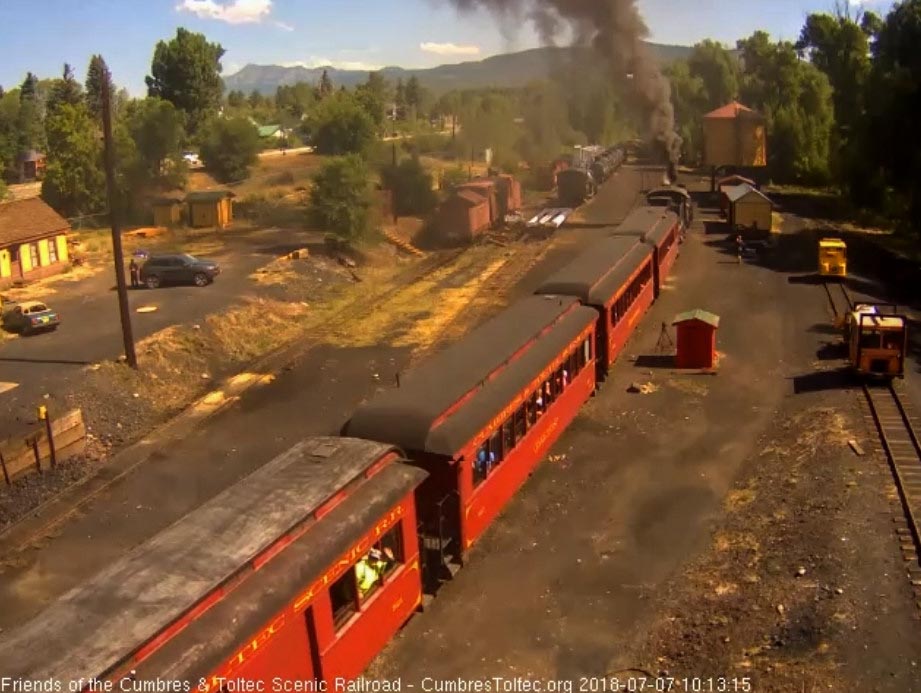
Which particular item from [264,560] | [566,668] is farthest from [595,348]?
[264,560]

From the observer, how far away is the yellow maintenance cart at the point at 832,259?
123 feet

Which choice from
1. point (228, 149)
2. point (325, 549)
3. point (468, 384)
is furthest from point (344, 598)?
point (228, 149)

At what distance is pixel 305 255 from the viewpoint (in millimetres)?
43875

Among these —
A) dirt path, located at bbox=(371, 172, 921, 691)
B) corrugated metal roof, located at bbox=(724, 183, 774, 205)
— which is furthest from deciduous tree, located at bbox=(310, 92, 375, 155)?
dirt path, located at bbox=(371, 172, 921, 691)

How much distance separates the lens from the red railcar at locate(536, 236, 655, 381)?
2384 cm

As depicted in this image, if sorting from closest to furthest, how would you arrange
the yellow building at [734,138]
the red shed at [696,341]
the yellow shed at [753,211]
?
the red shed at [696,341]
the yellow shed at [753,211]
the yellow building at [734,138]

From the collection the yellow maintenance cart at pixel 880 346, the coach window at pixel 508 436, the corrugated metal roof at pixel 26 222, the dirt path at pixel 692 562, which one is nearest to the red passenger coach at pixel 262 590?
the dirt path at pixel 692 562

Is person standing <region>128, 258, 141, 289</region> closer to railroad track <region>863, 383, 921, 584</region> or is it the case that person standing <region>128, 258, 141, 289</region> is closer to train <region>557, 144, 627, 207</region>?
railroad track <region>863, 383, 921, 584</region>

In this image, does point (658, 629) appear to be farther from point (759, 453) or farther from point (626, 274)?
point (626, 274)

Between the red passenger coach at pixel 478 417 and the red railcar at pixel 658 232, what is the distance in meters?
13.4

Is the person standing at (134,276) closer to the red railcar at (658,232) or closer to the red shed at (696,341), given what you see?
the red railcar at (658,232)

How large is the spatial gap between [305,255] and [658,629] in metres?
34.0

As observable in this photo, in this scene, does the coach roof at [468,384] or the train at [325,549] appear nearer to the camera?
the train at [325,549]

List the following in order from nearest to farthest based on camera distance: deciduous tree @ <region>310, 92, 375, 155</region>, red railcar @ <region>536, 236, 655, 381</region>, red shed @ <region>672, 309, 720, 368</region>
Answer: red railcar @ <region>536, 236, 655, 381</region>, red shed @ <region>672, 309, 720, 368</region>, deciduous tree @ <region>310, 92, 375, 155</region>
